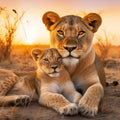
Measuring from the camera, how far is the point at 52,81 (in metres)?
5.23

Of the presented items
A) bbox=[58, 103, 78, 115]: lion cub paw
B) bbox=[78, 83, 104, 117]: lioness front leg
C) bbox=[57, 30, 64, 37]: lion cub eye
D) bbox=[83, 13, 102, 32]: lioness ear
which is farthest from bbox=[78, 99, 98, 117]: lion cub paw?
bbox=[83, 13, 102, 32]: lioness ear

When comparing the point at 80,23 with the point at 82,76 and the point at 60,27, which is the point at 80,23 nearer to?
the point at 60,27

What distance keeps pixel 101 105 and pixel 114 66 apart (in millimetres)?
6084

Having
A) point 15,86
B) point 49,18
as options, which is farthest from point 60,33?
point 15,86

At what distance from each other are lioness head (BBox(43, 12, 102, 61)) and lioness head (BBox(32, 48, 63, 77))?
87mm

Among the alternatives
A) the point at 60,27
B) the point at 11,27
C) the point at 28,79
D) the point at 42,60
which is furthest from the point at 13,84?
the point at 11,27

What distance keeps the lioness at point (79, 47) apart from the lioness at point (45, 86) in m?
0.14

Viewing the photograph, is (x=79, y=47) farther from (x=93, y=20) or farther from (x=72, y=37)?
(x=93, y=20)

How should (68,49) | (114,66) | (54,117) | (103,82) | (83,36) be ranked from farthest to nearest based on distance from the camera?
(114,66) → (103,82) → (83,36) → (68,49) → (54,117)

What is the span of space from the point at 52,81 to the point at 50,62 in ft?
0.88

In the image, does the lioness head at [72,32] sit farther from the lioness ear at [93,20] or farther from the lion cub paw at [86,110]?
the lion cub paw at [86,110]

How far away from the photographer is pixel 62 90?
17.3ft

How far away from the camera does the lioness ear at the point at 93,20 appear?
576cm

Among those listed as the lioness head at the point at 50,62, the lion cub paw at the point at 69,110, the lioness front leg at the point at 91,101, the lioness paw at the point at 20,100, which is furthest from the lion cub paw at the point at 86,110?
the lioness paw at the point at 20,100
